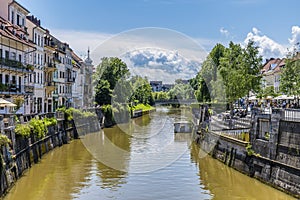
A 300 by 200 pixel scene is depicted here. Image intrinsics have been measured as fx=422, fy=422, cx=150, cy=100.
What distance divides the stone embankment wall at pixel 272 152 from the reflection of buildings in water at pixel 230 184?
0.40 m

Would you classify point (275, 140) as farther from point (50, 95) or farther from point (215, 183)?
point (50, 95)

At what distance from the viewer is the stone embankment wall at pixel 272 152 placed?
21.7 meters

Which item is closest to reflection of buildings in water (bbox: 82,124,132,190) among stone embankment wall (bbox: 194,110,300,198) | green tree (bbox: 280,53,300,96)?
stone embankment wall (bbox: 194,110,300,198)

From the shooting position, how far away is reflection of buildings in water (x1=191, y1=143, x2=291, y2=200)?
74.1 feet

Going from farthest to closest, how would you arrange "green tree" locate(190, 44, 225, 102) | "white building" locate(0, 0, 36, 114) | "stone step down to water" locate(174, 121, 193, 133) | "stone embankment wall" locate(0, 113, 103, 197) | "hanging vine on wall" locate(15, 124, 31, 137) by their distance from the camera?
"green tree" locate(190, 44, 225, 102)
"stone step down to water" locate(174, 121, 193, 133)
"white building" locate(0, 0, 36, 114)
"hanging vine on wall" locate(15, 124, 31, 137)
"stone embankment wall" locate(0, 113, 103, 197)

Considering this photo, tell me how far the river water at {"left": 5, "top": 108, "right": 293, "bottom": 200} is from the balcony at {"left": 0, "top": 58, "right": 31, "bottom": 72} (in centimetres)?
882

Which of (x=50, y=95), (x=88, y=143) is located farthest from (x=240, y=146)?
(x=50, y=95)

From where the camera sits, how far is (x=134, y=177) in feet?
88.6

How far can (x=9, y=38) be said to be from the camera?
37906 millimetres

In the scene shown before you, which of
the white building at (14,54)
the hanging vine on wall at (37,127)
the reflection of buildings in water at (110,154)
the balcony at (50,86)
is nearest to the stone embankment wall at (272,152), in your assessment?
the reflection of buildings in water at (110,154)

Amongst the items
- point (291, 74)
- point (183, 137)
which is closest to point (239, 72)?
point (291, 74)

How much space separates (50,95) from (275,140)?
4014cm

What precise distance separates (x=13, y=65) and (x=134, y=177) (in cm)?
1949

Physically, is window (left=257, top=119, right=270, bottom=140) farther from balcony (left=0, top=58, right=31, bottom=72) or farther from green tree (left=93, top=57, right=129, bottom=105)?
green tree (left=93, top=57, right=129, bottom=105)
